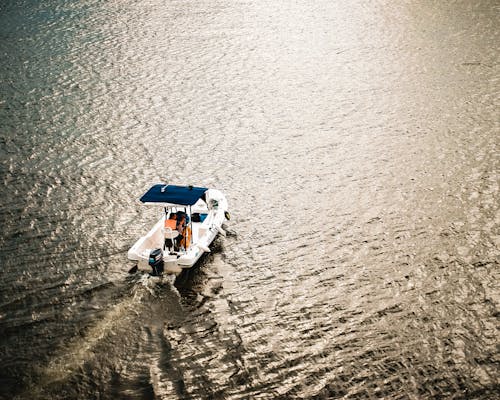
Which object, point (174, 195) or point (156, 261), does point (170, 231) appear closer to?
point (156, 261)

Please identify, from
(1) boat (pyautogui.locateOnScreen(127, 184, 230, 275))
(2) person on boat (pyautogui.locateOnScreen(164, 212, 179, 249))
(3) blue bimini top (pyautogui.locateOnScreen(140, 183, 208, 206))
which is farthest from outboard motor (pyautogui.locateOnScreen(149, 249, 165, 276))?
(3) blue bimini top (pyautogui.locateOnScreen(140, 183, 208, 206))

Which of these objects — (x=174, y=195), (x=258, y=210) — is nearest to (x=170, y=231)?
(x=174, y=195)

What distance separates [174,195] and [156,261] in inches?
118

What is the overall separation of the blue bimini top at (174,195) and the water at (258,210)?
2.59m

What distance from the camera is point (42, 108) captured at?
34469 millimetres

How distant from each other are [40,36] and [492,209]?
38876mm

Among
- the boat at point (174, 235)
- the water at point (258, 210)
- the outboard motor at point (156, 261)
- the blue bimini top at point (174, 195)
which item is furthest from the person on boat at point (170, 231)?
the water at point (258, 210)

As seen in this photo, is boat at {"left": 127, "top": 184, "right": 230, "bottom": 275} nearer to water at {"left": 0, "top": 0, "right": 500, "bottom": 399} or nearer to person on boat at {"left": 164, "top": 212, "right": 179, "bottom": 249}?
person on boat at {"left": 164, "top": 212, "right": 179, "bottom": 249}

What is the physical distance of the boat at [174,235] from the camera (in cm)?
1997

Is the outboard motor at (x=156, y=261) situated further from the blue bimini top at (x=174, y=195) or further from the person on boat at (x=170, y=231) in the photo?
the blue bimini top at (x=174, y=195)

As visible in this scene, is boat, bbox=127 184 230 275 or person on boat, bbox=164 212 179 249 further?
person on boat, bbox=164 212 179 249

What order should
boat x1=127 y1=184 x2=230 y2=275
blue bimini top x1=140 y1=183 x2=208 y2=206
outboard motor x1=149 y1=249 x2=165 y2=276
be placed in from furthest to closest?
blue bimini top x1=140 y1=183 x2=208 y2=206 < boat x1=127 y1=184 x2=230 y2=275 < outboard motor x1=149 y1=249 x2=165 y2=276

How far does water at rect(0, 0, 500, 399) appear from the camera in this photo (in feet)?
55.8

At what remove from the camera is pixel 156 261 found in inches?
769
